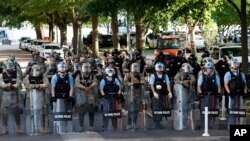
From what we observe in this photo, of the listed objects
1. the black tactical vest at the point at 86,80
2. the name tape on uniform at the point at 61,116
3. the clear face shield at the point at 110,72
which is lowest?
the name tape on uniform at the point at 61,116

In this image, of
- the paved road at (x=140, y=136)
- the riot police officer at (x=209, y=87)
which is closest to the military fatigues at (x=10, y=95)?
the paved road at (x=140, y=136)

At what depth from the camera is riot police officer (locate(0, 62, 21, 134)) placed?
1406 cm

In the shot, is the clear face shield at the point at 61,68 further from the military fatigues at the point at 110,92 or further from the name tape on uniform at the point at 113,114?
the name tape on uniform at the point at 113,114

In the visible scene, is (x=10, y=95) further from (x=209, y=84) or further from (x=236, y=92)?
A: (x=236, y=92)

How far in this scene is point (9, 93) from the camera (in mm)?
14148

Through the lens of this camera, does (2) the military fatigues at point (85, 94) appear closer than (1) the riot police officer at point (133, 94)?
Yes

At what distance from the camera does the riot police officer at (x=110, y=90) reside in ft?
46.8

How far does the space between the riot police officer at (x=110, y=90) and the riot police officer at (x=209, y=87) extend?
78.0 inches

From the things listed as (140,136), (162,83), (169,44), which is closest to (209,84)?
(162,83)

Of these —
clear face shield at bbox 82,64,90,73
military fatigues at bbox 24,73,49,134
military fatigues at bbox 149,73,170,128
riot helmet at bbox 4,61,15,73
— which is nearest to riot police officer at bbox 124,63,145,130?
military fatigues at bbox 149,73,170,128

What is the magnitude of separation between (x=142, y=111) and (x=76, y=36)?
27.6 m

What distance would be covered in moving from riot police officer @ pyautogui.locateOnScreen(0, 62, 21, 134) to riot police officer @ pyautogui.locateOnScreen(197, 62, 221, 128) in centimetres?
438

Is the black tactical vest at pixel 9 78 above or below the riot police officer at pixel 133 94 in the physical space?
above

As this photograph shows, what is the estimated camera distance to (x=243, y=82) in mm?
14156
